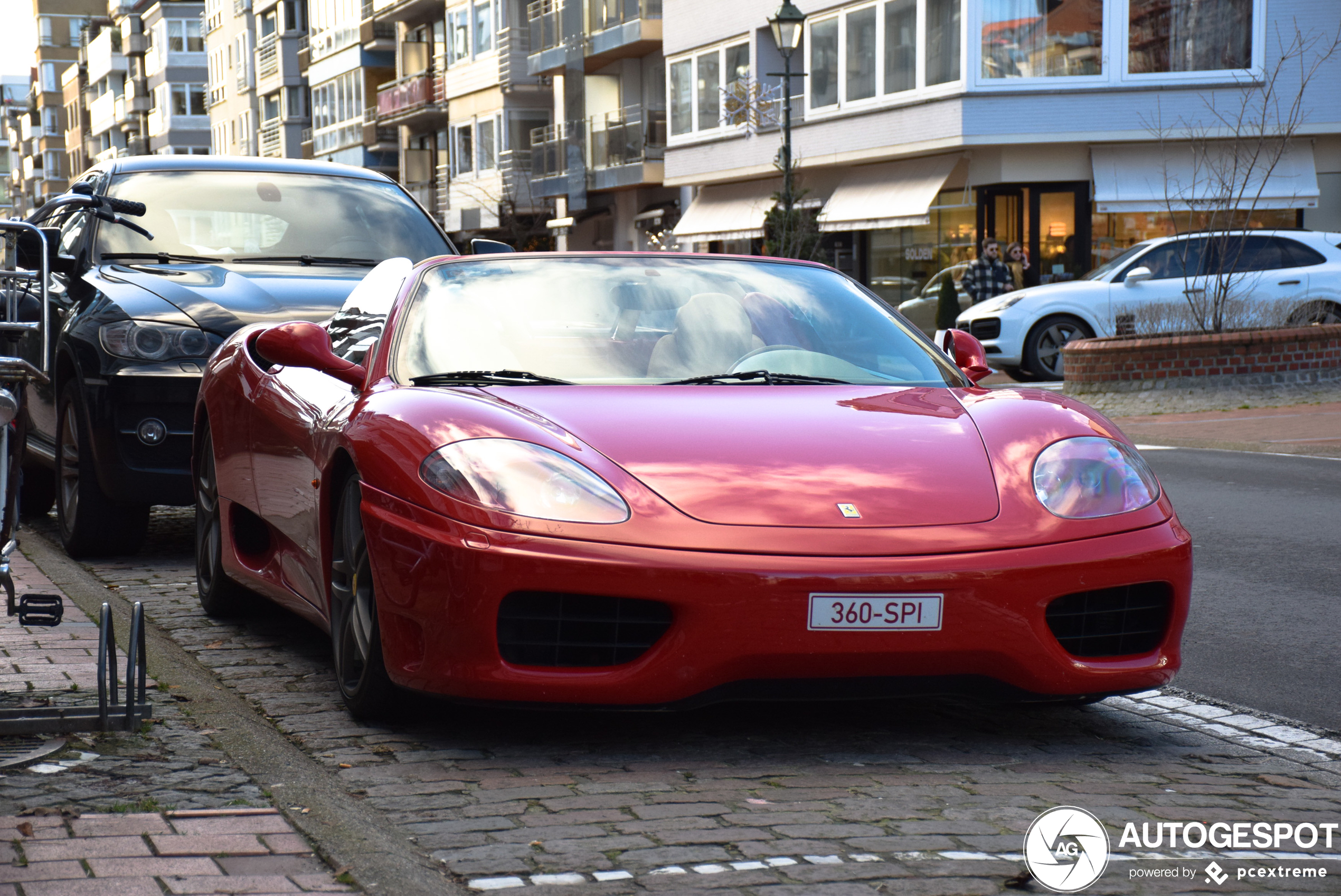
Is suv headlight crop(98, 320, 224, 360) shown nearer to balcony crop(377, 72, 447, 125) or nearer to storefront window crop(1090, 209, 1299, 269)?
storefront window crop(1090, 209, 1299, 269)

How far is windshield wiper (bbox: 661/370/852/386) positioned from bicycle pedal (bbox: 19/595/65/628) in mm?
1681

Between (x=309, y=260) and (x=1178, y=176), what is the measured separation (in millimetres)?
25002

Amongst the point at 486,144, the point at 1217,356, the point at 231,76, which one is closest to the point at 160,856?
the point at 1217,356

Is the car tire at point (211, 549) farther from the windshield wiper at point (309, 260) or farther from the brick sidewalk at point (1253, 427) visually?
the brick sidewalk at point (1253, 427)

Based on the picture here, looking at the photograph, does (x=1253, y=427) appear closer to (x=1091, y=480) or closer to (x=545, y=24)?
(x=1091, y=480)

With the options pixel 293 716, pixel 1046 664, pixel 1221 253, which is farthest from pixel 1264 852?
pixel 1221 253

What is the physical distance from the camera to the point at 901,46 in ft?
111

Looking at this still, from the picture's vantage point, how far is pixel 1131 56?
31.2 meters

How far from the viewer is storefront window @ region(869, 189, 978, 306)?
108 feet

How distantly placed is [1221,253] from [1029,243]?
1408 centimetres

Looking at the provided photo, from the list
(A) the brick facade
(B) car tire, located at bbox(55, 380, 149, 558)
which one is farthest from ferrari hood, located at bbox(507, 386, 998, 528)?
(A) the brick facade

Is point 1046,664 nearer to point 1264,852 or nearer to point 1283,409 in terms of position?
point 1264,852

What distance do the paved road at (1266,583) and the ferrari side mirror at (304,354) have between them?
263 centimetres

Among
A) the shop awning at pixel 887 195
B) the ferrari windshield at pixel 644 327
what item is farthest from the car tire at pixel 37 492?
the shop awning at pixel 887 195
